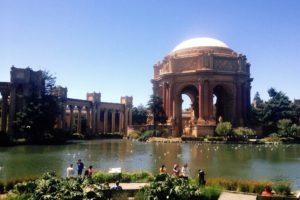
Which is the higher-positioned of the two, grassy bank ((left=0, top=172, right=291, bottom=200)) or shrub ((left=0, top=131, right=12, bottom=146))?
shrub ((left=0, top=131, right=12, bottom=146))

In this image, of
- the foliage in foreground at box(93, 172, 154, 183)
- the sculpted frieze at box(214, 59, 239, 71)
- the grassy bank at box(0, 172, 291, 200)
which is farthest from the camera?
the sculpted frieze at box(214, 59, 239, 71)

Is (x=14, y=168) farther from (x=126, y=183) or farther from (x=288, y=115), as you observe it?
(x=288, y=115)

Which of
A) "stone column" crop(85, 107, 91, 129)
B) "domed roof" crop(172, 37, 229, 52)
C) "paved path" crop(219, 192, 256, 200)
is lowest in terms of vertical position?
"paved path" crop(219, 192, 256, 200)

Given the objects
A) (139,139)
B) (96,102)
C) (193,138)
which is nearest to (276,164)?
(193,138)

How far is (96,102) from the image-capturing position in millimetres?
100500

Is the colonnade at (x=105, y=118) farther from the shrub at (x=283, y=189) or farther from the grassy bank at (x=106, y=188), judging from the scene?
the shrub at (x=283, y=189)

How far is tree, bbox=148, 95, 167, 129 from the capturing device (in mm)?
81625

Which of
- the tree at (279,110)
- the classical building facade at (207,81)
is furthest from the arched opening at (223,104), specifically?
the tree at (279,110)

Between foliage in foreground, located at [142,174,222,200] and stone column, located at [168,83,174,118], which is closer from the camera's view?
foliage in foreground, located at [142,174,222,200]

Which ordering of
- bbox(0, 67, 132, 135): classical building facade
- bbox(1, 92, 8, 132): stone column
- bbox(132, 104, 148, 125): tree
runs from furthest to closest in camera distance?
bbox(132, 104, 148, 125): tree < bbox(1, 92, 8, 132): stone column < bbox(0, 67, 132, 135): classical building facade

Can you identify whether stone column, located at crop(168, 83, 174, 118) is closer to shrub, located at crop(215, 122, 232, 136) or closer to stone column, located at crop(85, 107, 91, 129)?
shrub, located at crop(215, 122, 232, 136)

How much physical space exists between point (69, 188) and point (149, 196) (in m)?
2.62

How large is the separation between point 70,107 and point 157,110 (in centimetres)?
2069

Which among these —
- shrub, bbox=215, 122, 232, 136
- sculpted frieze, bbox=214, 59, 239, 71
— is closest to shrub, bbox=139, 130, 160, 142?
shrub, bbox=215, 122, 232, 136
